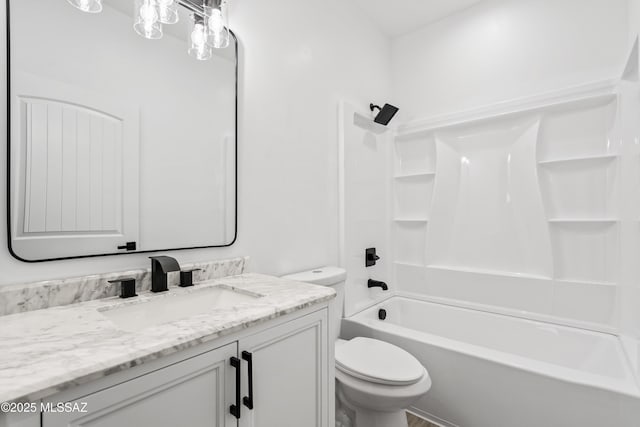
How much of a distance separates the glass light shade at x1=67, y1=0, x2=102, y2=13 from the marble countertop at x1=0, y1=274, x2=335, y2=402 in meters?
0.98

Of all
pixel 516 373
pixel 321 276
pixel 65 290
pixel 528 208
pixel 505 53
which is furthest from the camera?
pixel 505 53

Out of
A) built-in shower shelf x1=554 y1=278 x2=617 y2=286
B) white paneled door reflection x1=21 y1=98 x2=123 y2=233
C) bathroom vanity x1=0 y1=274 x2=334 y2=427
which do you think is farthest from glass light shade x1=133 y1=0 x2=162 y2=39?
built-in shower shelf x1=554 y1=278 x2=617 y2=286

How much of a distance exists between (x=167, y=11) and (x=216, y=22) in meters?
0.19

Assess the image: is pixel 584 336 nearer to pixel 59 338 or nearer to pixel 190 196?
pixel 190 196

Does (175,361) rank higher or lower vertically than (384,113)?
lower

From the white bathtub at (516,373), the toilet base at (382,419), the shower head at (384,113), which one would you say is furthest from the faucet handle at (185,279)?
the shower head at (384,113)

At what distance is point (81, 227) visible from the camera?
1.04 m

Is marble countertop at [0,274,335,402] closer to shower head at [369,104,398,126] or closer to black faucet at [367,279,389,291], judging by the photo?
black faucet at [367,279,389,291]

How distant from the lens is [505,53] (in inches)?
88.8

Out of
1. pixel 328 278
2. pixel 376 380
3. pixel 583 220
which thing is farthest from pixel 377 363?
pixel 583 220

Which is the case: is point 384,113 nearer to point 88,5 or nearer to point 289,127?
point 289,127

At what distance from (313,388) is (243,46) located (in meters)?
1.57

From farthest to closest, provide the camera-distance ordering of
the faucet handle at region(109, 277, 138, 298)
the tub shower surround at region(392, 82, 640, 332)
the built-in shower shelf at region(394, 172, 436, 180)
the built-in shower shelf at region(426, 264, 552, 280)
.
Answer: the built-in shower shelf at region(394, 172, 436, 180), the built-in shower shelf at region(426, 264, 552, 280), the tub shower surround at region(392, 82, 640, 332), the faucet handle at region(109, 277, 138, 298)

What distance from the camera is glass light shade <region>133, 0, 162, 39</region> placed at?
112cm
